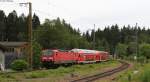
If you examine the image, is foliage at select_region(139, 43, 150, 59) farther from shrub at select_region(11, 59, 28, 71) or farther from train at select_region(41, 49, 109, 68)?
shrub at select_region(11, 59, 28, 71)

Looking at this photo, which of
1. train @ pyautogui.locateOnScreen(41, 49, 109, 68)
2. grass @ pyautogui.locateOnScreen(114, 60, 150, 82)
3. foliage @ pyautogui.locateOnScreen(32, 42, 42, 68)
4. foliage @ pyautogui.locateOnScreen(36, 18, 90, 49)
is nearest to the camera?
grass @ pyautogui.locateOnScreen(114, 60, 150, 82)

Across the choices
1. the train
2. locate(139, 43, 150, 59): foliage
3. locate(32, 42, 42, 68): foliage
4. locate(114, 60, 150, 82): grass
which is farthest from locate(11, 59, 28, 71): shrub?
locate(139, 43, 150, 59): foliage

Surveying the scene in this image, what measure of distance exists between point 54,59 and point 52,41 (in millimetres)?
61114

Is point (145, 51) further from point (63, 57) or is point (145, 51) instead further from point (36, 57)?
point (63, 57)

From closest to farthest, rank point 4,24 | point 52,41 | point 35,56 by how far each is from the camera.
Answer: point 35,56 → point 52,41 → point 4,24

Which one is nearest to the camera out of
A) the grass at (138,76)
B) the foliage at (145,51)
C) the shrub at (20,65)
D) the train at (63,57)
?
the grass at (138,76)

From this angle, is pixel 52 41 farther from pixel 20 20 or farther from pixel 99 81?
pixel 99 81

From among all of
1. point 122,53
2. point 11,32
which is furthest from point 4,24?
point 122,53

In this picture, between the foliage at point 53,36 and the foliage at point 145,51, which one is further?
the foliage at point 53,36

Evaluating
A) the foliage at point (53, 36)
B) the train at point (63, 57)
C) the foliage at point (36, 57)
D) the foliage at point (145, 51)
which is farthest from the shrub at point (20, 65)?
the foliage at point (145, 51)

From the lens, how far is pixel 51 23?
12325cm

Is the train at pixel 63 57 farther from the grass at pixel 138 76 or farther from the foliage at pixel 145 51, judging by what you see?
the foliage at pixel 145 51

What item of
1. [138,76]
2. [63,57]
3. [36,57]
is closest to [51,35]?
[36,57]

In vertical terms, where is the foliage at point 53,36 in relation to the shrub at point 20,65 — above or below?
above
